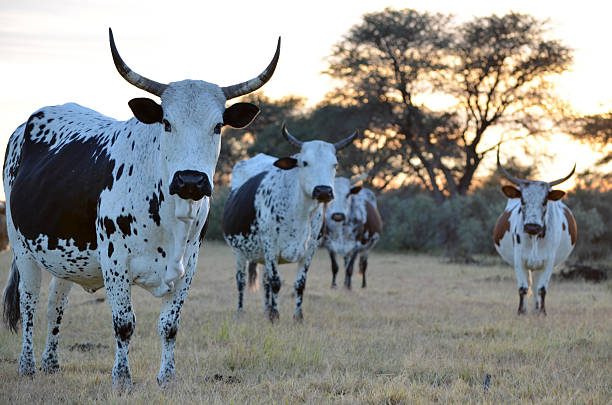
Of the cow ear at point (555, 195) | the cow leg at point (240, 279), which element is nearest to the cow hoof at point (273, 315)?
the cow leg at point (240, 279)

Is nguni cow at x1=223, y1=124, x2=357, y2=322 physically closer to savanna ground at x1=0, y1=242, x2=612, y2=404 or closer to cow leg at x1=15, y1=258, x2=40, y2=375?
savanna ground at x1=0, y1=242, x2=612, y2=404

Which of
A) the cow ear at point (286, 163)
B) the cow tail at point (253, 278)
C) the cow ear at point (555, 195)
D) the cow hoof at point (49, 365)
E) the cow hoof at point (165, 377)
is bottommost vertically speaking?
the cow hoof at point (49, 365)

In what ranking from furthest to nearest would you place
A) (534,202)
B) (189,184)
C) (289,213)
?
(534,202), (289,213), (189,184)

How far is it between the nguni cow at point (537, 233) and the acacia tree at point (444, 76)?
19.0 metres

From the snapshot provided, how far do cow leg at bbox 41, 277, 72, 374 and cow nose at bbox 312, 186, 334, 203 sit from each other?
3.28m

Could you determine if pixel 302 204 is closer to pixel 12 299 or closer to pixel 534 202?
pixel 534 202

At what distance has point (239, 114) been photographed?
5.54 meters

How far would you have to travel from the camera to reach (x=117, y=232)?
542 cm

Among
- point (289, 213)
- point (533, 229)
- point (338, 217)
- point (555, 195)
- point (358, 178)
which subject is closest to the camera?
point (289, 213)

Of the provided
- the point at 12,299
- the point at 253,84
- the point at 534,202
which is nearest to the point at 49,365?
the point at 12,299

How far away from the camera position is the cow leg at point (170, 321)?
574 centimetres

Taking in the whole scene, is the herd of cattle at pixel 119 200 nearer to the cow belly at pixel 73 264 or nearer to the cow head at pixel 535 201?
the cow belly at pixel 73 264

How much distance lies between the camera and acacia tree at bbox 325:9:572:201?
30031 mm

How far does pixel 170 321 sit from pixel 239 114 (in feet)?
4.80
